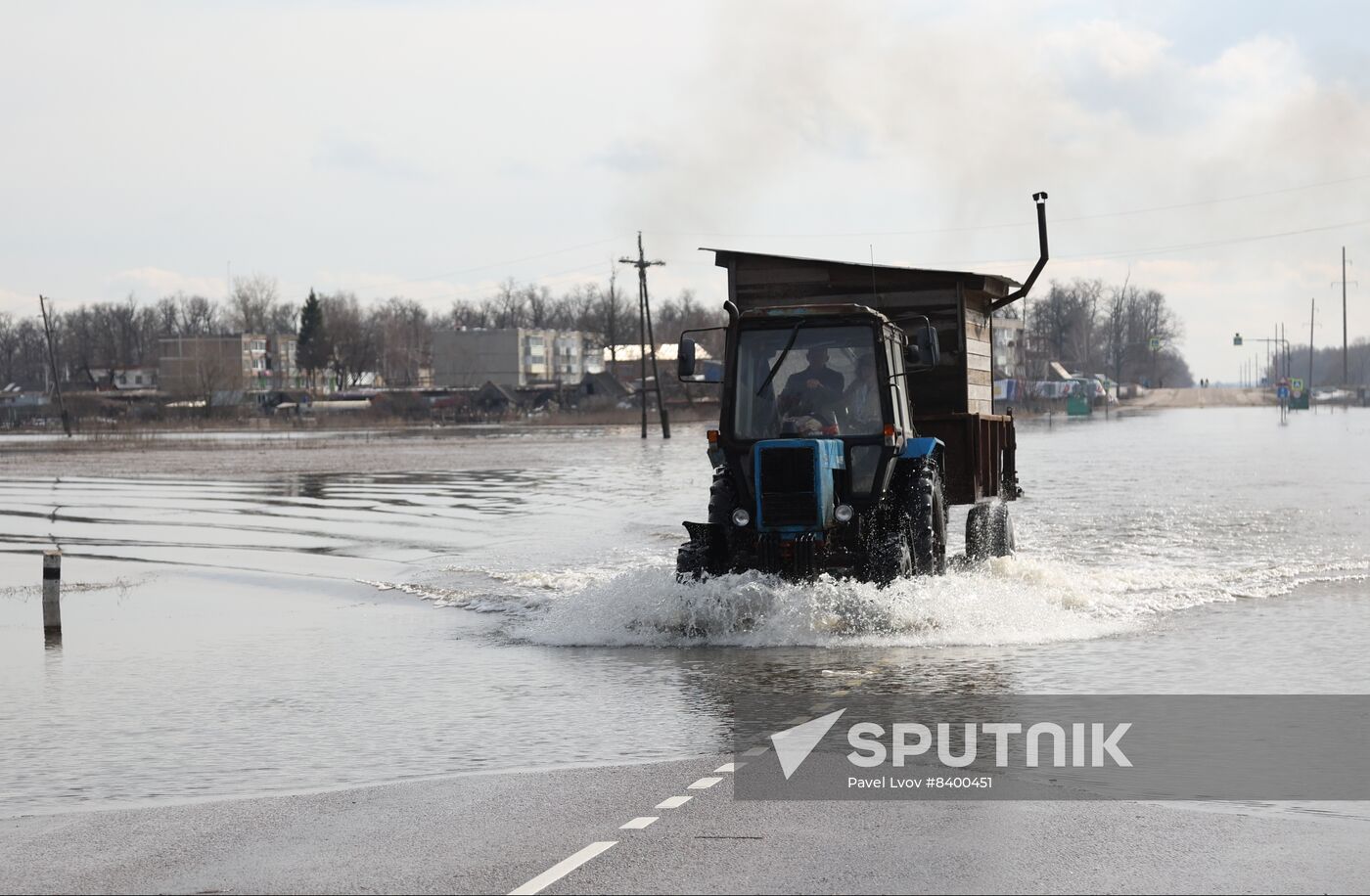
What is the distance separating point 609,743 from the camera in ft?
31.9

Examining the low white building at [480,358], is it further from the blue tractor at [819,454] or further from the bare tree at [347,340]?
the blue tractor at [819,454]

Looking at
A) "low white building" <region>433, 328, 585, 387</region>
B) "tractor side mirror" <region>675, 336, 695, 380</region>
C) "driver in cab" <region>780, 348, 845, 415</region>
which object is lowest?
"driver in cab" <region>780, 348, 845, 415</region>

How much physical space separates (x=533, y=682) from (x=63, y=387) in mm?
182855

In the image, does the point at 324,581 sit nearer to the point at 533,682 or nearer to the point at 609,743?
the point at 533,682

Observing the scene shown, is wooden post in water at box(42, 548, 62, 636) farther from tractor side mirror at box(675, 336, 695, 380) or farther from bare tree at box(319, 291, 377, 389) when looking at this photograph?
bare tree at box(319, 291, 377, 389)

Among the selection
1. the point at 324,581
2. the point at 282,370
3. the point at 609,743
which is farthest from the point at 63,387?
the point at 609,743

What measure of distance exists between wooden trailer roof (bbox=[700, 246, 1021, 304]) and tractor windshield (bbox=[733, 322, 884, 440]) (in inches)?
104

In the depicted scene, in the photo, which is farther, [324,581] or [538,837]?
[324,581]

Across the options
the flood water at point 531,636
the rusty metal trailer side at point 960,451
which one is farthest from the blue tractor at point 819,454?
the rusty metal trailer side at point 960,451

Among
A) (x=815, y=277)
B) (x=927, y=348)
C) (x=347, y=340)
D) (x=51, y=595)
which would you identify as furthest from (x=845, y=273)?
(x=347, y=340)

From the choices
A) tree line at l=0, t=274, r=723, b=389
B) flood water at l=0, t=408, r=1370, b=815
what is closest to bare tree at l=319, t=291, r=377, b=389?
tree line at l=0, t=274, r=723, b=389

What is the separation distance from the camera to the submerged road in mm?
6582

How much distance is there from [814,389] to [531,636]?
350 centimetres

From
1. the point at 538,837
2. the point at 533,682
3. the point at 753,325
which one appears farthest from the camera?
the point at 753,325
